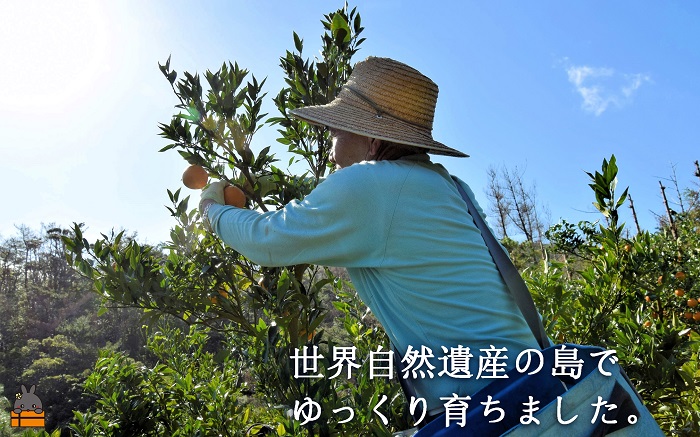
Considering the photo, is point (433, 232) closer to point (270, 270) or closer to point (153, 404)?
point (270, 270)

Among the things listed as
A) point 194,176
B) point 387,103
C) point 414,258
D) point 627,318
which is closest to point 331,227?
point 414,258

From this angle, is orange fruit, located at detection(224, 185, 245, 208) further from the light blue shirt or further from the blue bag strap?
the blue bag strap

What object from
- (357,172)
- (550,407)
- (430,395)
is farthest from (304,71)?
(550,407)

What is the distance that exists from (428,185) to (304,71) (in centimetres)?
89

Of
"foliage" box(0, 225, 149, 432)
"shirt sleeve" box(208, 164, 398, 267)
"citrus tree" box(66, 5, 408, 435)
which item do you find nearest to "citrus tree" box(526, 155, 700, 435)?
"citrus tree" box(66, 5, 408, 435)

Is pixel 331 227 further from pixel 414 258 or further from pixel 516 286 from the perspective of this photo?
pixel 516 286

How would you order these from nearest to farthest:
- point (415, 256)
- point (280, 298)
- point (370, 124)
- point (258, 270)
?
point (415, 256)
point (370, 124)
point (280, 298)
point (258, 270)

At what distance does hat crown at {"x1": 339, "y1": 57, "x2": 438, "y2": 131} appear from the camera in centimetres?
114

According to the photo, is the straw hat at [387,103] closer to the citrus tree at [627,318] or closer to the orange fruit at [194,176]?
the orange fruit at [194,176]

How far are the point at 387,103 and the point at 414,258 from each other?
41 centimetres

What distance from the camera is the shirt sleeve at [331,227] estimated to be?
0.92 meters

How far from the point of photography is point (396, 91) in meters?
1.15

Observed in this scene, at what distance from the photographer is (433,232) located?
94cm

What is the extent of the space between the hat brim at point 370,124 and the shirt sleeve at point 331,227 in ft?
0.41
